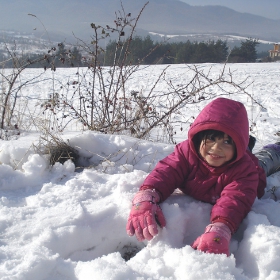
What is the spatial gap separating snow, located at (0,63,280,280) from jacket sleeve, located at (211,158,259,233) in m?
0.07

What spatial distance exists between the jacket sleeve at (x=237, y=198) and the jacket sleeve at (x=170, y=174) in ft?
0.97

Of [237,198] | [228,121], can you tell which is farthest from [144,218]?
[228,121]

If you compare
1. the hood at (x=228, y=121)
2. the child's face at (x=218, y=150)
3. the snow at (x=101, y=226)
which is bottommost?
the snow at (x=101, y=226)

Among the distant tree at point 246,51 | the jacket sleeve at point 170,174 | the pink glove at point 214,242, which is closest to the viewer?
the pink glove at point 214,242

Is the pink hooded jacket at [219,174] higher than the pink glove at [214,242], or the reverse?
the pink hooded jacket at [219,174]

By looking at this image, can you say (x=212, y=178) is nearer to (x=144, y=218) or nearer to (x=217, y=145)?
(x=217, y=145)

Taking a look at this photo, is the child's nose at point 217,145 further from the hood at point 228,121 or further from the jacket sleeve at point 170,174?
the jacket sleeve at point 170,174

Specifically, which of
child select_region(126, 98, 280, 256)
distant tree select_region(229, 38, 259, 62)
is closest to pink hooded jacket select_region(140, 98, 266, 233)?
child select_region(126, 98, 280, 256)

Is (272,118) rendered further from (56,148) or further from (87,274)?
(87,274)

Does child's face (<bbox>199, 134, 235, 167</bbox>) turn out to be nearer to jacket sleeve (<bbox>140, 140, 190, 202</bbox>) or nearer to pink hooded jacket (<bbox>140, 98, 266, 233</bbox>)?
pink hooded jacket (<bbox>140, 98, 266, 233</bbox>)

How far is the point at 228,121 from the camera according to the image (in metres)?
1.60

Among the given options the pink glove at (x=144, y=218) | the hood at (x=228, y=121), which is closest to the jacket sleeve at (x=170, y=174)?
the pink glove at (x=144, y=218)

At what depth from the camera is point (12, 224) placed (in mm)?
1516

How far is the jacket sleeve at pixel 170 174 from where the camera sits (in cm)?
178
